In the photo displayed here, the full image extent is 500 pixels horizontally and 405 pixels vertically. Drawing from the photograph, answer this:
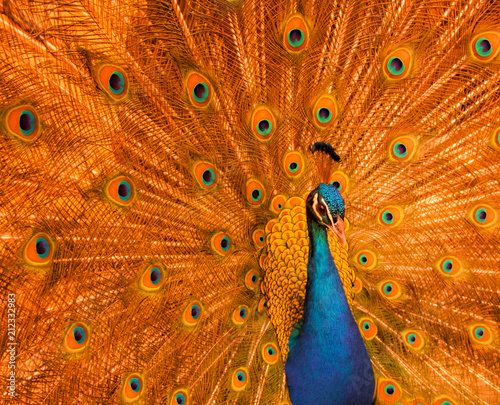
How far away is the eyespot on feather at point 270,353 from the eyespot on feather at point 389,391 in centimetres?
49

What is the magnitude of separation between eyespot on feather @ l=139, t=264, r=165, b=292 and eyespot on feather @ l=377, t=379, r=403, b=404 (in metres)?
1.08

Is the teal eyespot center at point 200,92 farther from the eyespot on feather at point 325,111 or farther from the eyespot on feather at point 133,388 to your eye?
the eyespot on feather at point 133,388

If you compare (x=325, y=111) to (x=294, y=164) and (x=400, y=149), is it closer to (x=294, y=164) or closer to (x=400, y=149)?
(x=294, y=164)

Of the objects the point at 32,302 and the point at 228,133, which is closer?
the point at 32,302

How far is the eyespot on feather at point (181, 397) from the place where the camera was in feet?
4.41

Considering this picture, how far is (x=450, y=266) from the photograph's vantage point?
5.16ft

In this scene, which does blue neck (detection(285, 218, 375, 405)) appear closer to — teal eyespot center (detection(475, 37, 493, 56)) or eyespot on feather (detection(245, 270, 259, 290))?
eyespot on feather (detection(245, 270, 259, 290))

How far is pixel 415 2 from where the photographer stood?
1.28m

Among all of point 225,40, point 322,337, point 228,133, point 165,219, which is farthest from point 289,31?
point 322,337

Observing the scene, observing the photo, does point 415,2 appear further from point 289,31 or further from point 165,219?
point 165,219

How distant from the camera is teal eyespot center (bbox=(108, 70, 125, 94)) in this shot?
111 centimetres

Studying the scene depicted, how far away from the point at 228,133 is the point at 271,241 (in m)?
0.49

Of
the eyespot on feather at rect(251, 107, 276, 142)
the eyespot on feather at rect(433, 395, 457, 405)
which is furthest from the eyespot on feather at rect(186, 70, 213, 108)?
the eyespot on feather at rect(433, 395, 457, 405)

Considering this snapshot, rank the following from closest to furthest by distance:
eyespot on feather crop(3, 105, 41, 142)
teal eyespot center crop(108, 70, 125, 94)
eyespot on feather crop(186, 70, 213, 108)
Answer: eyespot on feather crop(3, 105, 41, 142)
teal eyespot center crop(108, 70, 125, 94)
eyespot on feather crop(186, 70, 213, 108)
